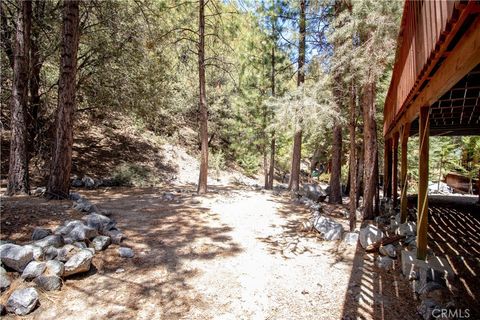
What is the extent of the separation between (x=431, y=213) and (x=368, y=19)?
6.77m

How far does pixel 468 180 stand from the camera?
20.8 m

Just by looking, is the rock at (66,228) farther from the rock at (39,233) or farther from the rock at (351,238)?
the rock at (351,238)

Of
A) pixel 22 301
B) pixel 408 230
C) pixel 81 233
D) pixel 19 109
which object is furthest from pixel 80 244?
pixel 408 230

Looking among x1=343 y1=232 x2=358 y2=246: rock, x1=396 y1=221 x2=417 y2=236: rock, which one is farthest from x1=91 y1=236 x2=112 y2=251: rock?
x1=396 y1=221 x2=417 y2=236: rock

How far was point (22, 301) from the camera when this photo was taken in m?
3.19

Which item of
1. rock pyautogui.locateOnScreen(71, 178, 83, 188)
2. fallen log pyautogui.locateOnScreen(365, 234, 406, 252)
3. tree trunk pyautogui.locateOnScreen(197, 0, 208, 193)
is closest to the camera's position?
fallen log pyautogui.locateOnScreen(365, 234, 406, 252)

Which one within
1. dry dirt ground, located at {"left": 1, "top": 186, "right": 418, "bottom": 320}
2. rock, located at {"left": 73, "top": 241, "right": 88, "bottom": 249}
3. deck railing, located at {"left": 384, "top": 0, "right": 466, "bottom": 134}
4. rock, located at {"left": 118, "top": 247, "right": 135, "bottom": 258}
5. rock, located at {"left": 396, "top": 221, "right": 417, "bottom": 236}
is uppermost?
deck railing, located at {"left": 384, "top": 0, "right": 466, "bottom": 134}

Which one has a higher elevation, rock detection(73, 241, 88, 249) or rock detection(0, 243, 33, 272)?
rock detection(0, 243, 33, 272)

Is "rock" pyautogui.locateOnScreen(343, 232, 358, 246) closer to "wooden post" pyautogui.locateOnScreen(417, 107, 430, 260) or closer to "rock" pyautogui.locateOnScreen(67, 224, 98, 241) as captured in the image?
"wooden post" pyautogui.locateOnScreen(417, 107, 430, 260)

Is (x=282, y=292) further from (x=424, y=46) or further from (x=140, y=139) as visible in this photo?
(x=140, y=139)

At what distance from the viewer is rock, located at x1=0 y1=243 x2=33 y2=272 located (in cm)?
363

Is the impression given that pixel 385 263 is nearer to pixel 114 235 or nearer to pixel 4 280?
pixel 114 235

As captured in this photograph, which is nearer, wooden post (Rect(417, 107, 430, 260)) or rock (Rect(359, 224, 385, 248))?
wooden post (Rect(417, 107, 430, 260))

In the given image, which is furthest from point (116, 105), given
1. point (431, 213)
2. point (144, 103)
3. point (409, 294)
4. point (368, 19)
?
point (431, 213)
